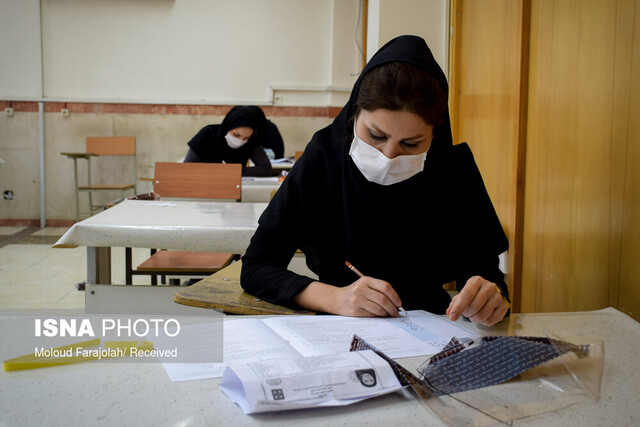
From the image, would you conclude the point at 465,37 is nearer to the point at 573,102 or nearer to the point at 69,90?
the point at 573,102

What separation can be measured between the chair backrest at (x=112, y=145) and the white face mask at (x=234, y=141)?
302cm

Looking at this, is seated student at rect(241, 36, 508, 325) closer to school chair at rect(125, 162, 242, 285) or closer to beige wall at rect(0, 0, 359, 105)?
school chair at rect(125, 162, 242, 285)

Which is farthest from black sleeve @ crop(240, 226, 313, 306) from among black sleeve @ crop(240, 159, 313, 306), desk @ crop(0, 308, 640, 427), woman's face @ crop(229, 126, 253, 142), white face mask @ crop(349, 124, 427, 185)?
woman's face @ crop(229, 126, 253, 142)

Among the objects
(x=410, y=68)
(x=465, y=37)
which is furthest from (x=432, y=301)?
(x=465, y=37)

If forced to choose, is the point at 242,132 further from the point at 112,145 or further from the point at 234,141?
the point at 112,145

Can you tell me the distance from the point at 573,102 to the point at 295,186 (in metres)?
0.90

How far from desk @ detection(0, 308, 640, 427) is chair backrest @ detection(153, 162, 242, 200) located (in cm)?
227

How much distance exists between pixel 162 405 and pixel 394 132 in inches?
29.7

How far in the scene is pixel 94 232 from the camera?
5.68 ft

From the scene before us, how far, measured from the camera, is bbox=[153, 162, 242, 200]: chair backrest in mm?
2943

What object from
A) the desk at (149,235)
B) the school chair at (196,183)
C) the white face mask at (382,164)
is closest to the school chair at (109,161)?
the school chair at (196,183)

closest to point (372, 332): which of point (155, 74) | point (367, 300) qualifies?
point (367, 300)

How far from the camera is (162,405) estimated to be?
64 cm

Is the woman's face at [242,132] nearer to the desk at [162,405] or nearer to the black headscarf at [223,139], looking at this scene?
the black headscarf at [223,139]
